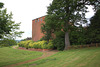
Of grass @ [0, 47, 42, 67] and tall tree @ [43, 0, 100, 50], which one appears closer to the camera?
grass @ [0, 47, 42, 67]

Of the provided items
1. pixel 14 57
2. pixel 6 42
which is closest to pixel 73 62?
pixel 6 42

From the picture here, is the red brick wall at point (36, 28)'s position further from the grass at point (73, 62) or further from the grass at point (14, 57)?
the grass at point (73, 62)

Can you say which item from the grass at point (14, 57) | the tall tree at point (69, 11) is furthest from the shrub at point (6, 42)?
the tall tree at point (69, 11)

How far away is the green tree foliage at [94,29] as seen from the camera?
17.2 metres

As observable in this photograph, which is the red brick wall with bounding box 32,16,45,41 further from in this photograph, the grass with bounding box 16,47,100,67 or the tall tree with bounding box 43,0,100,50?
the grass with bounding box 16,47,100,67

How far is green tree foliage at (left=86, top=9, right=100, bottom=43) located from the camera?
1720cm

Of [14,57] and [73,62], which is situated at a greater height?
[73,62]

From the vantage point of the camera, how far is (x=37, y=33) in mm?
32250

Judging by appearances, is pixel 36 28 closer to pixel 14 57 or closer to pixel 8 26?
pixel 14 57

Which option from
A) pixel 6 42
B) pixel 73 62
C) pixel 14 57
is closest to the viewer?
pixel 73 62

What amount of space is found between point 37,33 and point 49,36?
29.3 feet

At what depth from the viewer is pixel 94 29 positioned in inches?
712

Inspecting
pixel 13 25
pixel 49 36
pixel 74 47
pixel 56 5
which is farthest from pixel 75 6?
pixel 13 25

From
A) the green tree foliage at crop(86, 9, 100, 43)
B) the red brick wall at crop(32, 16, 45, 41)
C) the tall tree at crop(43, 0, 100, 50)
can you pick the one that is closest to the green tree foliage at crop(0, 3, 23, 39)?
the tall tree at crop(43, 0, 100, 50)
